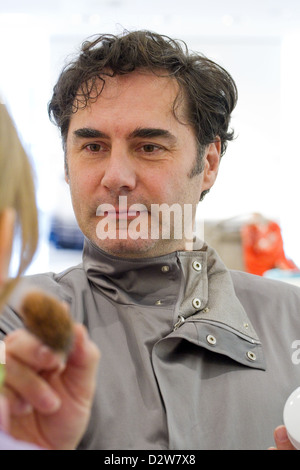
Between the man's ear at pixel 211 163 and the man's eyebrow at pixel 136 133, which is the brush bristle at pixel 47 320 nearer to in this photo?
the man's eyebrow at pixel 136 133

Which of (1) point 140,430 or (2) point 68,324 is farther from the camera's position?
(1) point 140,430

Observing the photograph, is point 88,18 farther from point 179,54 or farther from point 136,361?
point 136,361

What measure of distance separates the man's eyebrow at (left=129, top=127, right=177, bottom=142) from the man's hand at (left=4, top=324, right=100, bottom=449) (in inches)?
8.5

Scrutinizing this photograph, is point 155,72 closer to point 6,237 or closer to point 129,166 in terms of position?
point 129,166

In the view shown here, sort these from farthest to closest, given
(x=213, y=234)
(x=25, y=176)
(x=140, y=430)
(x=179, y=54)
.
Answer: (x=213, y=234) < (x=179, y=54) < (x=140, y=430) < (x=25, y=176)

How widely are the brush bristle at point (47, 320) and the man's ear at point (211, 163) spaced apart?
0.33 meters

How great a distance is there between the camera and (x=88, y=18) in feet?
2.80

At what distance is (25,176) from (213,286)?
30 cm

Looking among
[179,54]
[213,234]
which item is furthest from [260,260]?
[179,54]

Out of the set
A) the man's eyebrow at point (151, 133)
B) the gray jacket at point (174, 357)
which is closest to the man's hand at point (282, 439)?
the gray jacket at point (174, 357)

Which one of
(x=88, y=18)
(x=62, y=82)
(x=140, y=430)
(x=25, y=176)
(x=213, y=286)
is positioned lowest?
(x=140, y=430)

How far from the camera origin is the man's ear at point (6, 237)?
0.38 meters

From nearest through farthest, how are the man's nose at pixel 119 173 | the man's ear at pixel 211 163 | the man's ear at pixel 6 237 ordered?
the man's ear at pixel 6 237 < the man's nose at pixel 119 173 < the man's ear at pixel 211 163

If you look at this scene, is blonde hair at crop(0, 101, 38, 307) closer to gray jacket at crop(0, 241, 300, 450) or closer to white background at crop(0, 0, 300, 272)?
gray jacket at crop(0, 241, 300, 450)
